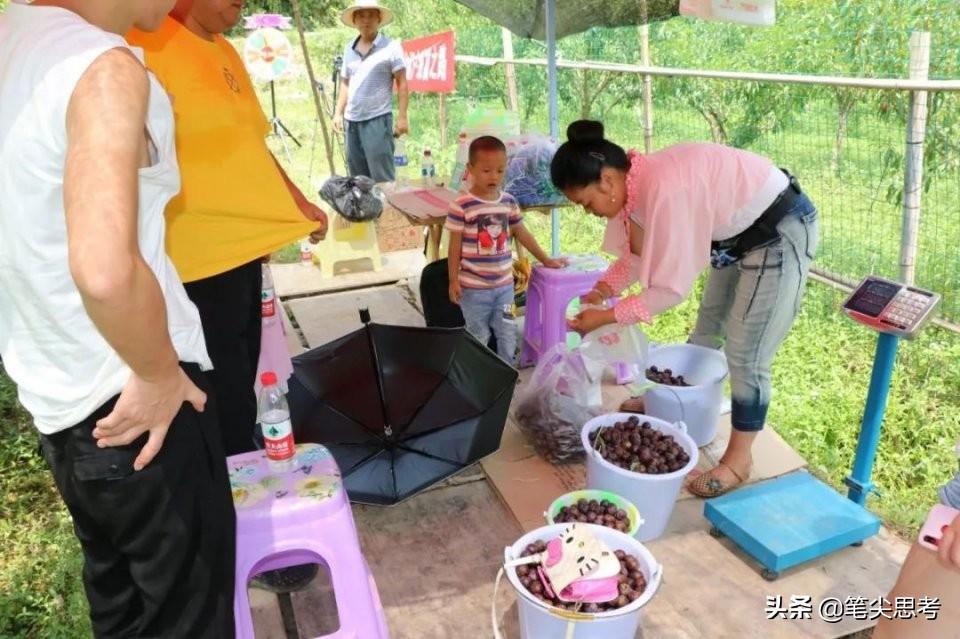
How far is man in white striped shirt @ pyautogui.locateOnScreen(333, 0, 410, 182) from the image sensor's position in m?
5.55

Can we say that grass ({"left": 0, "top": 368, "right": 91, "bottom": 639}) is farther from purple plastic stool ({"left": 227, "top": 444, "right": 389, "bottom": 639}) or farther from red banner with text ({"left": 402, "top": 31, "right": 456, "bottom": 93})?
red banner with text ({"left": 402, "top": 31, "right": 456, "bottom": 93})

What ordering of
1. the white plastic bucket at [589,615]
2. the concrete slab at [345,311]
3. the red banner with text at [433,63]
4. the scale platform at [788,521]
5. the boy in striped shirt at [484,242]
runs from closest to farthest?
the white plastic bucket at [589,615] < the scale platform at [788,521] < the boy in striped shirt at [484,242] < the concrete slab at [345,311] < the red banner with text at [433,63]

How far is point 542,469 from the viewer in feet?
9.60

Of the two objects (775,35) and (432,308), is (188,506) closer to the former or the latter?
(432,308)

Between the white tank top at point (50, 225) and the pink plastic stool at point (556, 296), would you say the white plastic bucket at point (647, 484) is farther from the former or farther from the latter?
the white tank top at point (50, 225)

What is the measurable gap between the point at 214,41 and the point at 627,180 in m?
1.34

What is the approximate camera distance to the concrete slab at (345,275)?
5031 millimetres

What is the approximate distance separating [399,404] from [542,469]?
2.21 ft

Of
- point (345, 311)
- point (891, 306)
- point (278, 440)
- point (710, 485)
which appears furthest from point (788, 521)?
point (345, 311)

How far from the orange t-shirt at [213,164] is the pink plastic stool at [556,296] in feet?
5.78

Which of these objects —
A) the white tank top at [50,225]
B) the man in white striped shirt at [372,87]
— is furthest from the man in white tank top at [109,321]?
the man in white striped shirt at [372,87]

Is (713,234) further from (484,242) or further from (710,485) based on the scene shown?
(484,242)

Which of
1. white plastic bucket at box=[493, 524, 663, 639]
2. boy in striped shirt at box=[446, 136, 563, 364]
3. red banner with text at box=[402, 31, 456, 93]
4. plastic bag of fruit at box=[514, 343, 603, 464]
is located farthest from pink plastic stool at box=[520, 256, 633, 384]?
red banner with text at box=[402, 31, 456, 93]

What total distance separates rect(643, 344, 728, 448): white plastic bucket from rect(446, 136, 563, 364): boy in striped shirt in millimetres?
772
